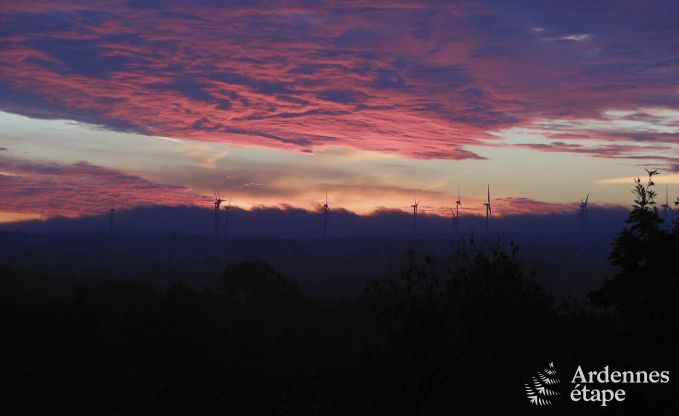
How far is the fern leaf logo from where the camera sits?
30.1 meters

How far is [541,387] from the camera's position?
30.4 metres

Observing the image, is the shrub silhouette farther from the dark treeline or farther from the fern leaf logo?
the fern leaf logo

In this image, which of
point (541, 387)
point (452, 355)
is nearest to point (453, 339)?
point (452, 355)

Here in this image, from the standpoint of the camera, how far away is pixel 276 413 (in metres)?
42.2

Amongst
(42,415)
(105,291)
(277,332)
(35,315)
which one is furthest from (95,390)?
(105,291)

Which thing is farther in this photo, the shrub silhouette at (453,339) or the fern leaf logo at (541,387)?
the shrub silhouette at (453,339)

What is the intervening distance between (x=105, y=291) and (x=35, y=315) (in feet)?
68.3

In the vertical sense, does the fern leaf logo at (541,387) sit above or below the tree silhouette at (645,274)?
below

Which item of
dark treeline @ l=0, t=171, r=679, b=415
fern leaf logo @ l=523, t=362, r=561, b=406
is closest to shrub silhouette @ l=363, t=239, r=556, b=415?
dark treeline @ l=0, t=171, r=679, b=415

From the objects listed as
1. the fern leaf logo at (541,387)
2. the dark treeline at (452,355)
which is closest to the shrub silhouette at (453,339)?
the dark treeline at (452,355)

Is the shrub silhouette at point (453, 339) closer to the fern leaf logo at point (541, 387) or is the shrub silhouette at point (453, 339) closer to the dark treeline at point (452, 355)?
the dark treeline at point (452, 355)

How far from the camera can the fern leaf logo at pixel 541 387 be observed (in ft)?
98.8

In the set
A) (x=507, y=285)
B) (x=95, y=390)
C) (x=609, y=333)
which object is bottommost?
(x=95, y=390)

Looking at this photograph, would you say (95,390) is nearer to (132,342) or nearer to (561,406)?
(132,342)
